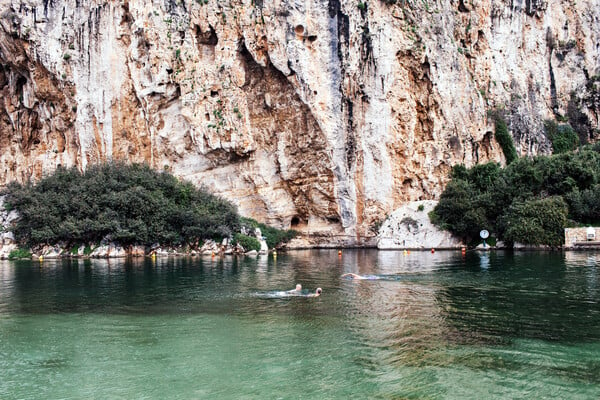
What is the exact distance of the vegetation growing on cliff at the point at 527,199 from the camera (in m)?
34.3

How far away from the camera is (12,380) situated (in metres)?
8.19

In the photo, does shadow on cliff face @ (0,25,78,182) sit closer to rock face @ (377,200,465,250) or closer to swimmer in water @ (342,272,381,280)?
rock face @ (377,200,465,250)

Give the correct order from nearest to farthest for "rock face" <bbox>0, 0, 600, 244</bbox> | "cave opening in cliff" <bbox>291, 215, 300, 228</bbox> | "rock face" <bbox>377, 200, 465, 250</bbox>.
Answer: "rock face" <bbox>377, 200, 465, 250</bbox>, "rock face" <bbox>0, 0, 600, 244</bbox>, "cave opening in cliff" <bbox>291, 215, 300, 228</bbox>

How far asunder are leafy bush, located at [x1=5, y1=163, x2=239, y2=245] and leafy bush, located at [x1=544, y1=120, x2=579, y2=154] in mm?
35103

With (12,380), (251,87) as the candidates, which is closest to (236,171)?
(251,87)

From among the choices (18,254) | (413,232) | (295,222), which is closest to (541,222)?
(413,232)

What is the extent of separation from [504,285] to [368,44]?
3303 centimetres

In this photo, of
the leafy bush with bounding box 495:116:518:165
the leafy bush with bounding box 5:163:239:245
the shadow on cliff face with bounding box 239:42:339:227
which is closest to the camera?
the leafy bush with bounding box 5:163:239:245

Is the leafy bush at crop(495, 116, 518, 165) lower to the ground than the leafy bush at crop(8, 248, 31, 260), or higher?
higher

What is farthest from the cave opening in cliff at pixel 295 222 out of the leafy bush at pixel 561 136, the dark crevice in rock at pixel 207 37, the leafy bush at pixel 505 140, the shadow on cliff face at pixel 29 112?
the leafy bush at pixel 561 136

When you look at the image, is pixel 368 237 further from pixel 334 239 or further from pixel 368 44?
pixel 368 44

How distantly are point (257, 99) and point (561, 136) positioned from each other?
3251 centimetres

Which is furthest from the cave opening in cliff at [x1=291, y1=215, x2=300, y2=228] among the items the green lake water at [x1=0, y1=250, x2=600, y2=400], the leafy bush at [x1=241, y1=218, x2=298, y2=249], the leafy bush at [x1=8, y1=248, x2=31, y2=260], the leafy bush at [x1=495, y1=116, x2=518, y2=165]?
the green lake water at [x1=0, y1=250, x2=600, y2=400]

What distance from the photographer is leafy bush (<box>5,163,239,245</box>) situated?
122 feet
